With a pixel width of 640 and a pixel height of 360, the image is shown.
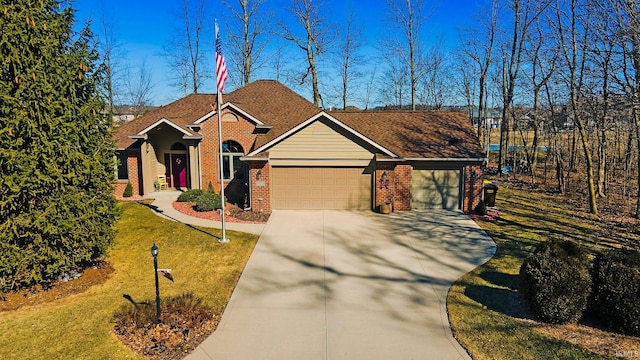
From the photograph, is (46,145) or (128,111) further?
(128,111)

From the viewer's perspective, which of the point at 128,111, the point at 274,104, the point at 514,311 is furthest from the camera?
the point at 128,111

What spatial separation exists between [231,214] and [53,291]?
7.46 meters

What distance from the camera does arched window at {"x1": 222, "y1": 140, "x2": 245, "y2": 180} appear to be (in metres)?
19.3

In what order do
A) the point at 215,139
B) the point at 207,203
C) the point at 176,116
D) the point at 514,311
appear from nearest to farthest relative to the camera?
the point at 514,311
the point at 207,203
the point at 215,139
the point at 176,116

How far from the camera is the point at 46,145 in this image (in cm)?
854

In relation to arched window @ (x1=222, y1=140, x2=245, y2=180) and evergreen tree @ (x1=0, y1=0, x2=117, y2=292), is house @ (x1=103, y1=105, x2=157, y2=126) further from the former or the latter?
evergreen tree @ (x1=0, y1=0, x2=117, y2=292)

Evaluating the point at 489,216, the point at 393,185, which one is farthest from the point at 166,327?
the point at 489,216

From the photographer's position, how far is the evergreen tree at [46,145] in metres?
8.12

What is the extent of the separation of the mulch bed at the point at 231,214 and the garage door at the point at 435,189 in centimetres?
674

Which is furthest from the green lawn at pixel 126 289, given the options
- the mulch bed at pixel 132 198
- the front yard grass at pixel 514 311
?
the front yard grass at pixel 514 311

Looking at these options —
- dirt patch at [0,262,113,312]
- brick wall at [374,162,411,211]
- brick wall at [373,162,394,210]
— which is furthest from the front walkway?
brick wall at [374,162,411,211]

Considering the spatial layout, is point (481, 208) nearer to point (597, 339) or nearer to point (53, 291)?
point (597, 339)

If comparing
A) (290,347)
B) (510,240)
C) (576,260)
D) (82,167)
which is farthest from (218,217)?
(576,260)

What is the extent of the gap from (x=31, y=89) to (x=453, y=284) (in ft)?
35.2
